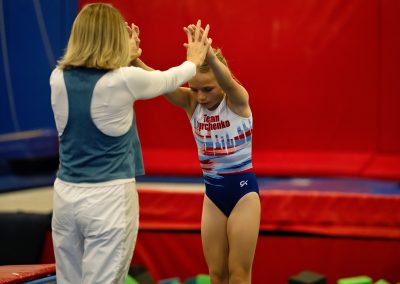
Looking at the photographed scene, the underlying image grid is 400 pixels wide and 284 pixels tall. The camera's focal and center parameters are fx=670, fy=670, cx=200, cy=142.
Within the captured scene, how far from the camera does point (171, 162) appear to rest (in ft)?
16.1

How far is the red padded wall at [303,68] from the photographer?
190 inches

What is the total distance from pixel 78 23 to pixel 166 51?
2.82 meters

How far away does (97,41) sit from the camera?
2.32m

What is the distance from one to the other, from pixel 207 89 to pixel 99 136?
2.27 ft

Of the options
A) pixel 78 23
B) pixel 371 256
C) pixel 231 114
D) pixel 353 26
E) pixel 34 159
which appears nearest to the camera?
pixel 78 23

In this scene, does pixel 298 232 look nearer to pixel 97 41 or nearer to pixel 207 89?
pixel 207 89

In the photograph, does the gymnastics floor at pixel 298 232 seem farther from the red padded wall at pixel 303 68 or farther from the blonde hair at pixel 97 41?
the blonde hair at pixel 97 41

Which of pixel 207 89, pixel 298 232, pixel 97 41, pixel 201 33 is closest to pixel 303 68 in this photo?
pixel 298 232

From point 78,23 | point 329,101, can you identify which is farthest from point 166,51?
point 78,23

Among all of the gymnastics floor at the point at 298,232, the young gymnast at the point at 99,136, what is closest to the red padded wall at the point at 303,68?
the gymnastics floor at the point at 298,232

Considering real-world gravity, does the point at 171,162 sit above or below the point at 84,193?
below

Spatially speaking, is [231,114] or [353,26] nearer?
[231,114]

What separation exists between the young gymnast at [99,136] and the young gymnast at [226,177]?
51 cm

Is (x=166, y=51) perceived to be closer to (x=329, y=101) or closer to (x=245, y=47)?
(x=245, y=47)
